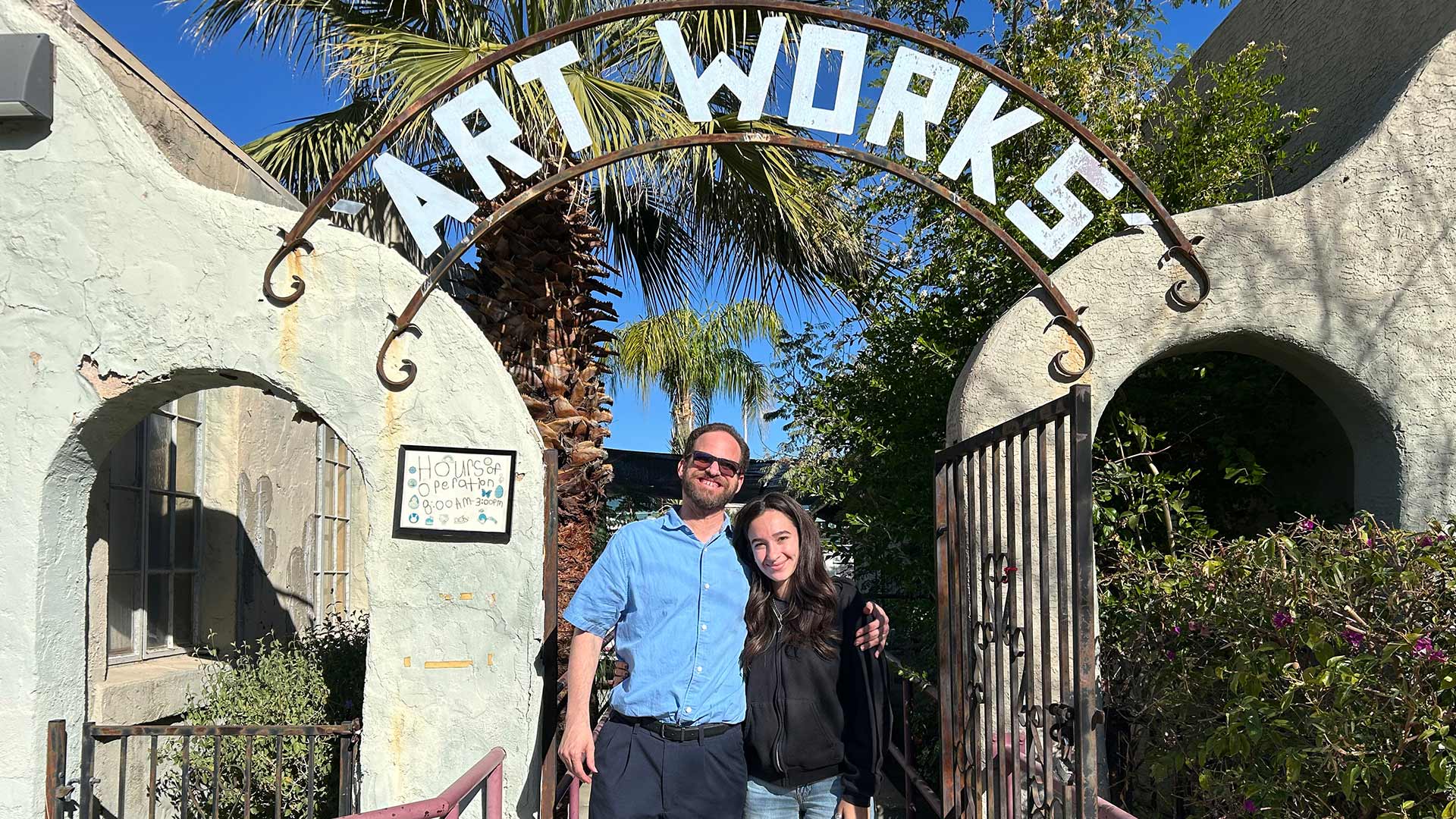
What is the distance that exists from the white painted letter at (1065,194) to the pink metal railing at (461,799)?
2817 mm

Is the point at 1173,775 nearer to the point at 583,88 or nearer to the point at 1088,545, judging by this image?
the point at 1088,545

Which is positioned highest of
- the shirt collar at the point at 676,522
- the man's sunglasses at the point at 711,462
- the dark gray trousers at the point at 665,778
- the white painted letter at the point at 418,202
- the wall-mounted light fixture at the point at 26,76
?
the wall-mounted light fixture at the point at 26,76

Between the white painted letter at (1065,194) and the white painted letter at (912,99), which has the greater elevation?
the white painted letter at (912,99)

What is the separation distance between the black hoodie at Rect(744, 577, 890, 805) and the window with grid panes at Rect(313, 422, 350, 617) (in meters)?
5.88

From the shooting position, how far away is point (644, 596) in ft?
10.9

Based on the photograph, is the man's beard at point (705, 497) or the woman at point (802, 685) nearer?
the woman at point (802, 685)

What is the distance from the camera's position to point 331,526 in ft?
29.6

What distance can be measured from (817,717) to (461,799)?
1.13m

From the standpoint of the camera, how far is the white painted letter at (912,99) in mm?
4090

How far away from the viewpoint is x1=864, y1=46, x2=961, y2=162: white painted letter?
13.4ft

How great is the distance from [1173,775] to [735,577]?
6.78 feet

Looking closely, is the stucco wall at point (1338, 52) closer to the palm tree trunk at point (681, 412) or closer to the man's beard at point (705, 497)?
the man's beard at point (705, 497)

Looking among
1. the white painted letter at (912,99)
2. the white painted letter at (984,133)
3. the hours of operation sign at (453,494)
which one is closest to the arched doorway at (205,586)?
the hours of operation sign at (453,494)

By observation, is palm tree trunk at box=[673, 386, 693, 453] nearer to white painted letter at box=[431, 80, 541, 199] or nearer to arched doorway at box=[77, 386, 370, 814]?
arched doorway at box=[77, 386, 370, 814]
